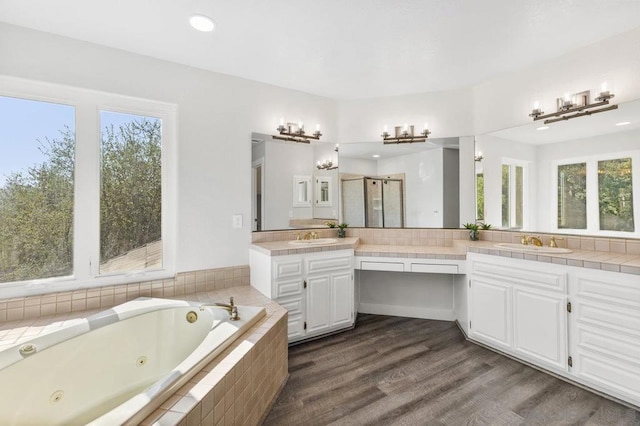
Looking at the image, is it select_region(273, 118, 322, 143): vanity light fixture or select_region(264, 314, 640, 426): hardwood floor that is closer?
select_region(264, 314, 640, 426): hardwood floor

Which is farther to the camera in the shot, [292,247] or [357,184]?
[357,184]

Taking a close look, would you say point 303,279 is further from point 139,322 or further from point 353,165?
point 353,165

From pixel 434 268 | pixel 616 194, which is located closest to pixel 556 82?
pixel 616 194

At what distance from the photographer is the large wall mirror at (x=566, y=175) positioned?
A: 2213 mm

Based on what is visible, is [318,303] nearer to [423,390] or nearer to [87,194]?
[423,390]

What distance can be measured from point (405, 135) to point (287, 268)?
2.05m

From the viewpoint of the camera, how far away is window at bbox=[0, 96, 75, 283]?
2.06 m

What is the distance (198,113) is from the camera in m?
2.68

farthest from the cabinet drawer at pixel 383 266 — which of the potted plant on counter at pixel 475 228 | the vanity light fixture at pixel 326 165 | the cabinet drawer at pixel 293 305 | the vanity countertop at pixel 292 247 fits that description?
the vanity light fixture at pixel 326 165

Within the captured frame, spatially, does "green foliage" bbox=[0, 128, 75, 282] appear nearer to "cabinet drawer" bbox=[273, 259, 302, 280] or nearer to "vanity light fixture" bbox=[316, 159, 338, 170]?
"cabinet drawer" bbox=[273, 259, 302, 280]

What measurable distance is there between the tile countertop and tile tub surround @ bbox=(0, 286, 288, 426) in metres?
0.59

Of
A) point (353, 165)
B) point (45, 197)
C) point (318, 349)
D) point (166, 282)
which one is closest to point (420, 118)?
point (353, 165)

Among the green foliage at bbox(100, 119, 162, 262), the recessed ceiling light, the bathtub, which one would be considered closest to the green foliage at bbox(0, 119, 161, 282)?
the green foliage at bbox(100, 119, 162, 262)

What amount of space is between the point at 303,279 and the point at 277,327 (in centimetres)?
70
